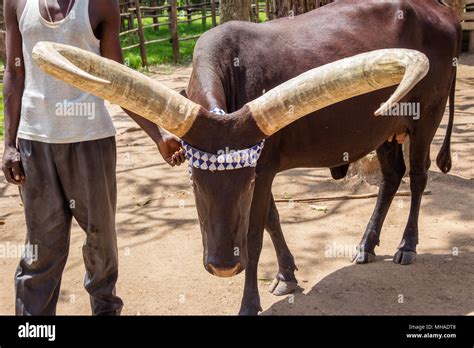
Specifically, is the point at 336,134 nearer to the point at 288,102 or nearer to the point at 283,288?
the point at 283,288

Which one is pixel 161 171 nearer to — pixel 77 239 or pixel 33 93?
pixel 77 239

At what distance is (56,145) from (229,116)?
32.1 inches

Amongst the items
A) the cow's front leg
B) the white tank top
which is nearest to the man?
the white tank top

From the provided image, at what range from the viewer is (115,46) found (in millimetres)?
3252

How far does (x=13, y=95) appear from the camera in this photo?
10.7 ft

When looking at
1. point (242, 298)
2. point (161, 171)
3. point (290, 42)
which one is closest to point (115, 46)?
point (290, 42)

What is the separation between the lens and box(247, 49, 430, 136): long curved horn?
9.83 feet

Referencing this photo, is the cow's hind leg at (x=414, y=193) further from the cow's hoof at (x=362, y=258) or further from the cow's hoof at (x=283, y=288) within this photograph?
the cow's hoof at (x=283, y=288)

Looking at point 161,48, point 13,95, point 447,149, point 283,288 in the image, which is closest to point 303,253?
point 283,288

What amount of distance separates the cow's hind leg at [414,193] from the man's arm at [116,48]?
220 cm

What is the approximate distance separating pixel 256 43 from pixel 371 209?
222 cm

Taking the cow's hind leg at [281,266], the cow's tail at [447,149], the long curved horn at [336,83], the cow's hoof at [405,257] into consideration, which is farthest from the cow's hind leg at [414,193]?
the long curved horn at [336,83]

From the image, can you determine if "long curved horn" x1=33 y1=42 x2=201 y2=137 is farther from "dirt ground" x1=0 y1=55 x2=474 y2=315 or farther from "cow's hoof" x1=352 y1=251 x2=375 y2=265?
"cow's hoof" x1=352 y1=251 x2=375 y2=265

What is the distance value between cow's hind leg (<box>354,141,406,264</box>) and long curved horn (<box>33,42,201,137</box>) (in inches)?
89.0
